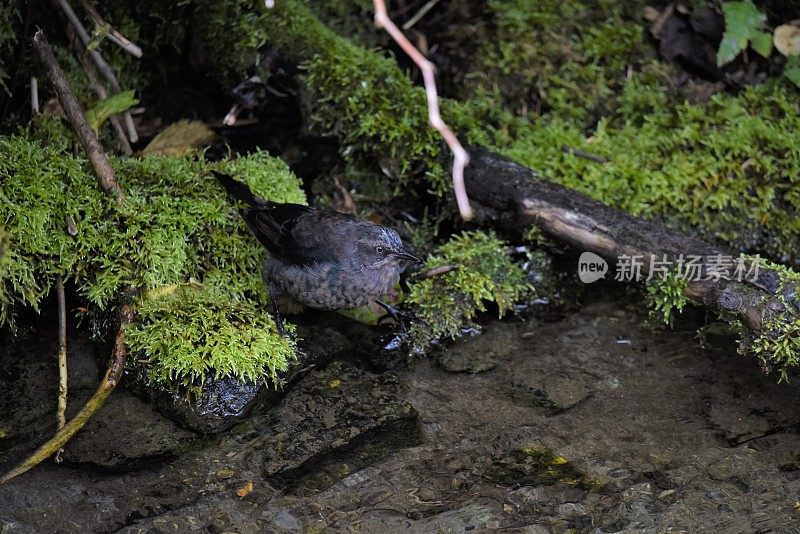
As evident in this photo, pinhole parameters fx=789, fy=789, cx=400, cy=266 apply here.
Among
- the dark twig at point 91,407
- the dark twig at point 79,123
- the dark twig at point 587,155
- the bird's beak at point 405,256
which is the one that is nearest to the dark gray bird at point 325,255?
the bird's beak at point 405,256

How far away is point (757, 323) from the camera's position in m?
4.88

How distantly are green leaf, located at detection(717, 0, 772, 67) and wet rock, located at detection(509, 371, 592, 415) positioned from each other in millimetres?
3437

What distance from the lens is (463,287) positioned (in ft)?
18.5

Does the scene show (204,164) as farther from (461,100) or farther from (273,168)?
(461,100)

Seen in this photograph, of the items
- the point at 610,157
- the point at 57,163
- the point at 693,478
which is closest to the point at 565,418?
the point at 693,478

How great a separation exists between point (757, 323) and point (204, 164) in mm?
3886

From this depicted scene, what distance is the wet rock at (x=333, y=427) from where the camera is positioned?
4.27 meters

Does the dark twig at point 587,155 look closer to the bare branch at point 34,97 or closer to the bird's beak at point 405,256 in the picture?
the bird's beak at point 405,256

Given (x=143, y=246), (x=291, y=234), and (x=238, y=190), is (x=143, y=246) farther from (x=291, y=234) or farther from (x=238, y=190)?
(x=291, y=234)

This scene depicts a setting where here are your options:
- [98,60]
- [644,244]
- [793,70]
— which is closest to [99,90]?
[98,60]

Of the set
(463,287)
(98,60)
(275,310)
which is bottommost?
(463,287)

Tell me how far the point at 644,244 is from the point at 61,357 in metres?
3.84

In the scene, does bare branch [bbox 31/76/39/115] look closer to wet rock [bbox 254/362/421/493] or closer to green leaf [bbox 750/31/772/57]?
wet rock [bbox 254/362/421/493]

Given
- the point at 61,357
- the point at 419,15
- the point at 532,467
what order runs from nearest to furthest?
the point at 532,467
the point at 61,357
the point at 419,15
